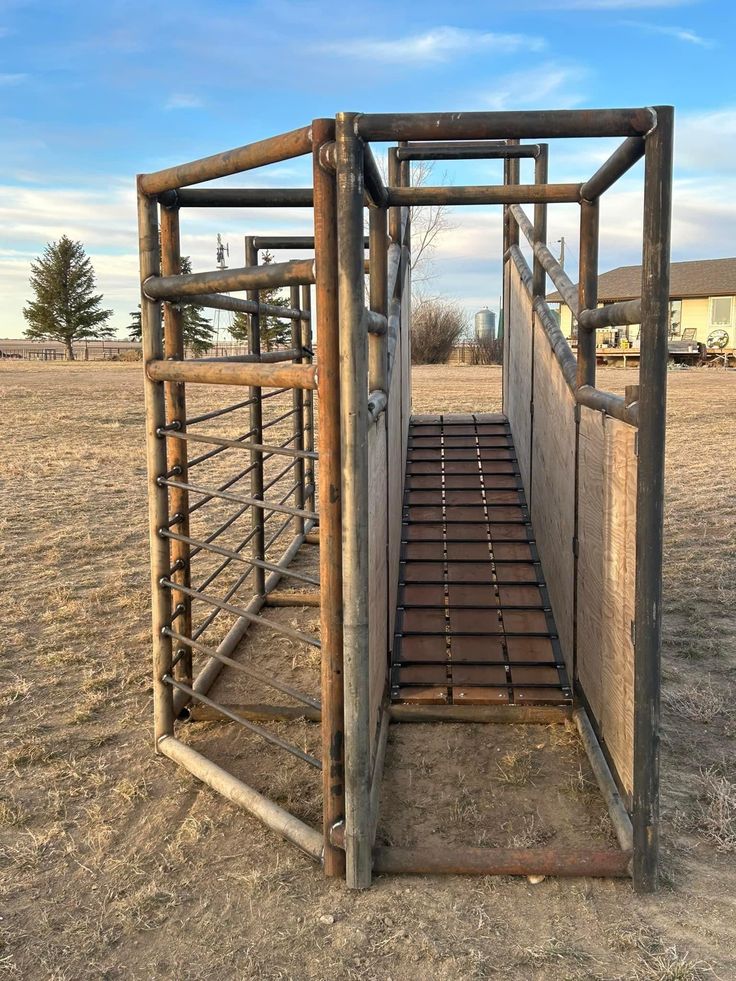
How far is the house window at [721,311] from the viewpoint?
35.6 metres

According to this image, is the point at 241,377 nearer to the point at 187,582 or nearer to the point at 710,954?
the point at 187,582

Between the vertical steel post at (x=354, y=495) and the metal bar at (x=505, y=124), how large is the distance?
3.7 inches

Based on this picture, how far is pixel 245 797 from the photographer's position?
3.08 metres

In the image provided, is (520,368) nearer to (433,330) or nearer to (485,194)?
(485,194)

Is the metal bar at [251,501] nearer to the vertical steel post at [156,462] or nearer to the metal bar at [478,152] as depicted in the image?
the vertical steel post at [156,462]

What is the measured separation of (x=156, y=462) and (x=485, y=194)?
77.2 inches

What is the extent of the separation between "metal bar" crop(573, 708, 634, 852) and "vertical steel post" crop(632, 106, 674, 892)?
142 millimetres

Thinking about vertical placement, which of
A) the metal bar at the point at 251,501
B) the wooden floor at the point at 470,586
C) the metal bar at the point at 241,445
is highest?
the metal bar at the point at 241,445

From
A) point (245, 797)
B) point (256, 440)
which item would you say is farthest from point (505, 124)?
point (256, 440)

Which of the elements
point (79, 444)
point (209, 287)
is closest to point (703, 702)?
point (209, 287)

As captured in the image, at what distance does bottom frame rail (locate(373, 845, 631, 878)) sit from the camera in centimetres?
268

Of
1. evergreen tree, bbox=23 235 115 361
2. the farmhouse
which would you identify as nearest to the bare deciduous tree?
the farmhouse

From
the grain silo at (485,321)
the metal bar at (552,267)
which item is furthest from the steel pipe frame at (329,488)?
the grain silo at (485,321)

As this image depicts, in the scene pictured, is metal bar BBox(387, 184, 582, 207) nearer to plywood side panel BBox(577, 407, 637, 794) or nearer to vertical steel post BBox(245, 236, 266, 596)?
plywood side panel BBox(577, 407, 637, 794)
